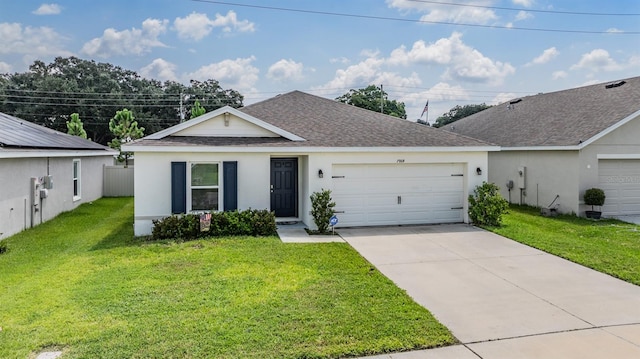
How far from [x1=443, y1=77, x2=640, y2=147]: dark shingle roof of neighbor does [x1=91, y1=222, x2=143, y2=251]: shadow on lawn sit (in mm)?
13578

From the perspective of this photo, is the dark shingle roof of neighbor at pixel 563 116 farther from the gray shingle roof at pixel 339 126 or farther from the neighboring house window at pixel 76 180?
the neighboring house window at pixel 76 180

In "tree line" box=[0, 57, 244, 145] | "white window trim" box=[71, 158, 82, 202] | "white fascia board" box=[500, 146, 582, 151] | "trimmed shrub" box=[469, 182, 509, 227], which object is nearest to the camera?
"trimmed shrub" box=[469, 182, 509, 227]

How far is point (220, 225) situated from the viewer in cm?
1042

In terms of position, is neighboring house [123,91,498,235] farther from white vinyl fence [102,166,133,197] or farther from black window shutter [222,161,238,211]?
white vinyl fence [102,166,133,197]

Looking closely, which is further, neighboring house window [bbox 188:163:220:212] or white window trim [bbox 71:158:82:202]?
white window trim [bbox 71:158:82:202]

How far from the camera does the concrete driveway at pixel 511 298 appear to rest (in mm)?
4598

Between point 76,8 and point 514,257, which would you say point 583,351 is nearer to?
point 514,257

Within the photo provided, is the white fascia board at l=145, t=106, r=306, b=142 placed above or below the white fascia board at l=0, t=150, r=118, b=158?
above

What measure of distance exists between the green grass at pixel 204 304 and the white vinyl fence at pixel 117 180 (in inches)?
486

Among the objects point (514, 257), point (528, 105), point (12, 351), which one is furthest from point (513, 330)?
point (528, 105)

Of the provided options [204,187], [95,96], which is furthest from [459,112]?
[204,187]

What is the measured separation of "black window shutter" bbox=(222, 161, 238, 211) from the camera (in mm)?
11023

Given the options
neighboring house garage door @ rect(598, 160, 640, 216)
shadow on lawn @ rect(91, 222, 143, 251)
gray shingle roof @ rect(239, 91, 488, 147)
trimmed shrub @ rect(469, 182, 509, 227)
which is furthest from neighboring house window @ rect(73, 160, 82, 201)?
neighboring house garage door @ rect(598, 160, 640, 216)

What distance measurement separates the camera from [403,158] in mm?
12023
